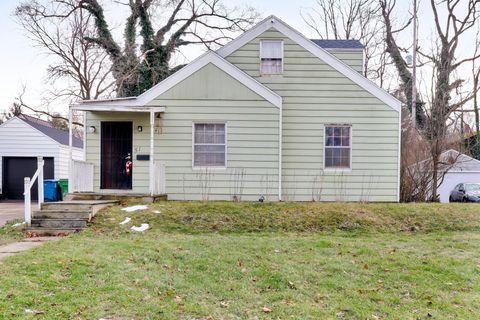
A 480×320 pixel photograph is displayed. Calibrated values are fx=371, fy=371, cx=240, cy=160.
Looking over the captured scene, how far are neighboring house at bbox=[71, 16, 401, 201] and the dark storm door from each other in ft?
0.10

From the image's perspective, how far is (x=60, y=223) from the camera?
813 cm

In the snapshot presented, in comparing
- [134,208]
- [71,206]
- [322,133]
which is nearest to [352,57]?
[322,133]

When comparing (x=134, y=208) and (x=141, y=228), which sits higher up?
(x=134, y=208)

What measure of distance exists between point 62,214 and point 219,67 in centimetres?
570

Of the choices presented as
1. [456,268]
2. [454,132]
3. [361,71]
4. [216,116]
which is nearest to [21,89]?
[216,116]

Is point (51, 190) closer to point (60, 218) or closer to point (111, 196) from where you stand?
point (111, 196)

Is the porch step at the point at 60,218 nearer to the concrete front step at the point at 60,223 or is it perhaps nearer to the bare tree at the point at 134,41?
the concrete front step at the point at 60,223

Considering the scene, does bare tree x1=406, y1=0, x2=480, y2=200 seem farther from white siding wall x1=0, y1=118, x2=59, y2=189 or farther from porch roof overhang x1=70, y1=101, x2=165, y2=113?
white siding wall x1=0, y1=118, x2=59, y2=189

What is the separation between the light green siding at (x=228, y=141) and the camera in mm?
10781

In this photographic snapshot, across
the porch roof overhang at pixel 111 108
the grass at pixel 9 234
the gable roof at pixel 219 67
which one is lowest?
the grass at pixel 9 234

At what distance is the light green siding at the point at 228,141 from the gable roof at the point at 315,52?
5.83 ft

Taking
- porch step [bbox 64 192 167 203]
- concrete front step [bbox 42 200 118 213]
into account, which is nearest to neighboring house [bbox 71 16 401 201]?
porch step [bbox 64 192 167 203]

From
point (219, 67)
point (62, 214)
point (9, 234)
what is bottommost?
point (9, 234)

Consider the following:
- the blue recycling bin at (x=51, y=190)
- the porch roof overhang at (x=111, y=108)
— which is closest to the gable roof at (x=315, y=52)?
the porch roof overhang at (x=111, y=108)
